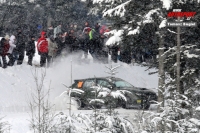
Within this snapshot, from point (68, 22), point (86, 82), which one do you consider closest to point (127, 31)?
point (86, 82)

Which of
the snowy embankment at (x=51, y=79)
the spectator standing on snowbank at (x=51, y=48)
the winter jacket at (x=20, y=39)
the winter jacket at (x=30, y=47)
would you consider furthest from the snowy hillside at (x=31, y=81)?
the winter jacket at (x=20, y=39)

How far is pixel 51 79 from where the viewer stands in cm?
2580

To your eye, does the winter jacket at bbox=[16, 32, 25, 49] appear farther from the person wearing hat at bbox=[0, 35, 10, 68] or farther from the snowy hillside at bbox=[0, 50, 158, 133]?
the snowy hillside at bbox=[0, 50, 158, 133]

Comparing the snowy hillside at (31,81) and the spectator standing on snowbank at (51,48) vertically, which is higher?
the spectator standing on snowbank at (51,48)

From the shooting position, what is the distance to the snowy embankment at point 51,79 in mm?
22500

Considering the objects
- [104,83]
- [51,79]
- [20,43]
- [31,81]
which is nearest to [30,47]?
[20,43]

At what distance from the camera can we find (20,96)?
77.0 feet

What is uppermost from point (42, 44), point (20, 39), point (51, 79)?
point (20, 39)

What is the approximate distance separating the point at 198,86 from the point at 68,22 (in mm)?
22224

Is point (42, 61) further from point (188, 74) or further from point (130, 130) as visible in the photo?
point (130, 130)

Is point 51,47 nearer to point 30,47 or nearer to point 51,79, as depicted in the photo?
point 30,47

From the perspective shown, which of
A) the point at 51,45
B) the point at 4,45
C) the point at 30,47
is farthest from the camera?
the point at 51,45

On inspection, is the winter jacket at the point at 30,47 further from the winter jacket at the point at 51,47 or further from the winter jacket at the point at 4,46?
the winter jacket at the point at 4,46

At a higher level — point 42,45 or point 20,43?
point 20,43
